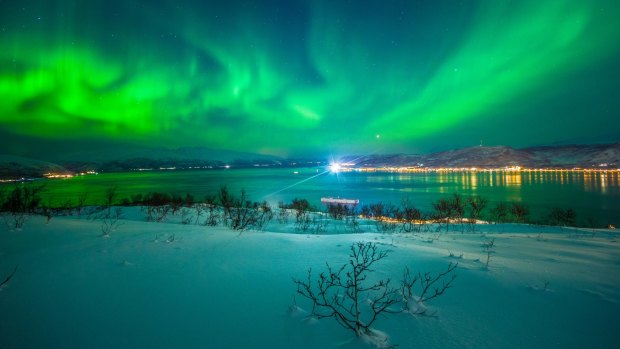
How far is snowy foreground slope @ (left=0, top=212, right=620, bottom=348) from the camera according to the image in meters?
2.28

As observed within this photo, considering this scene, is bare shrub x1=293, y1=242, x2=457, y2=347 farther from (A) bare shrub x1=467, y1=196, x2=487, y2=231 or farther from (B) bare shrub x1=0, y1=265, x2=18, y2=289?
(A) bare shrub x1=467, y1=196, x2=487, y2=231

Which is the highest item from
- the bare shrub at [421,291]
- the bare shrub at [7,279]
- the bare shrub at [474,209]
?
the bare shrub at [7,279]

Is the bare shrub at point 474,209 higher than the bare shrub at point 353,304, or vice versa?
the bare shrub at point 353,304

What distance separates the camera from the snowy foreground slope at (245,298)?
2.28 metres

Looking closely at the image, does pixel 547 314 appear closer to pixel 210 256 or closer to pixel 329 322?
pixel 329 322

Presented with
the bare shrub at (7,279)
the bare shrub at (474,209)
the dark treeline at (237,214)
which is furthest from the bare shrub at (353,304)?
the bare shrub at (474,209)

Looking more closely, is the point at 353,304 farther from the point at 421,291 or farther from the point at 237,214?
the point at 237,214

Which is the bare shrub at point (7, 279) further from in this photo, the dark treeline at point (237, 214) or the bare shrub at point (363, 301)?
the bare shrub at point (363, 301)

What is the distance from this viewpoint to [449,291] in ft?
10.2

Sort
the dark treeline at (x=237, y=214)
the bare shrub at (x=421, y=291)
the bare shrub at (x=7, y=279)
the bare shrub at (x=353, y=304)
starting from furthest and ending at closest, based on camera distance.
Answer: the dark treeline at (x=237, y=214)
the bare shrub at (x=7, y=279)
the bare shrub at (x=421, y=291)
the bare shrub at (x=353, y=304)

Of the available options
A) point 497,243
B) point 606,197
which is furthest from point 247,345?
point 606,197

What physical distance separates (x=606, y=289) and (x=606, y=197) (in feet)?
260

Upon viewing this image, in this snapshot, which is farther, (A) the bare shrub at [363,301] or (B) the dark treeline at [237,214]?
(B) the dark treeline at [237,214]

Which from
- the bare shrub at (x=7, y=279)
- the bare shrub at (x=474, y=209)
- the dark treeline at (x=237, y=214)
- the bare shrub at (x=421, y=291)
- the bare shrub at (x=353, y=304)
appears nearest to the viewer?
the bare shrub at (x=353, y=304)
